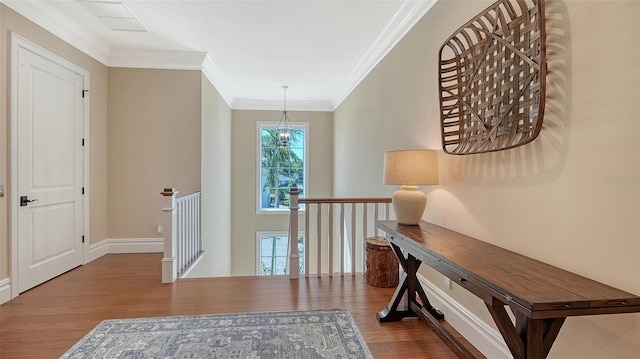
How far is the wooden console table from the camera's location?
1.00 metres

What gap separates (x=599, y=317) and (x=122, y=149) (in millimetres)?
4980

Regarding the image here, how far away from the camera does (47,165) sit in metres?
3.16

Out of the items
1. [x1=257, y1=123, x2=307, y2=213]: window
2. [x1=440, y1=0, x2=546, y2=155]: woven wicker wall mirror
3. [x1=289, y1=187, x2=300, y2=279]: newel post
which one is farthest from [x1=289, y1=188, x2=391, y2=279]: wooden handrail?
[x1=257, y1=123, x2=307, y2=213]: window

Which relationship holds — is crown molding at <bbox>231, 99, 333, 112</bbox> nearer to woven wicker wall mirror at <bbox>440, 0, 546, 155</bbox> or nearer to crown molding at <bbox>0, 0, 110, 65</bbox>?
crown molding at <bbox>0, 0, 110, 65</bbox>

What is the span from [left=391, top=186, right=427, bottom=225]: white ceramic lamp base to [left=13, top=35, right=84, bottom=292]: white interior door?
3.43 m

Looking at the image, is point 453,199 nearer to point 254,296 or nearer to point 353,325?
point 353,325

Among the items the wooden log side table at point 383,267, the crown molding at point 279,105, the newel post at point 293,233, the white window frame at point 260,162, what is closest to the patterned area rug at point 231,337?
the wooden log side table at point 383,267

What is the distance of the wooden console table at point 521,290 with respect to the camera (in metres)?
1.00

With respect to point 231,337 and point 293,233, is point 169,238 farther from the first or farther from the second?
point 231,337

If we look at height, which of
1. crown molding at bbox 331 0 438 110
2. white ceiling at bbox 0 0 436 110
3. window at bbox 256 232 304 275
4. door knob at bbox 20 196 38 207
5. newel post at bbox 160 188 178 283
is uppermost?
white ceiling at bbox 0 0 436 110

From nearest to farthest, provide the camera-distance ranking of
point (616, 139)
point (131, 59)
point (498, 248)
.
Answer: point (616, 139) < point (498, 248) < point (131, 59)

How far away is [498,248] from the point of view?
1707 mm

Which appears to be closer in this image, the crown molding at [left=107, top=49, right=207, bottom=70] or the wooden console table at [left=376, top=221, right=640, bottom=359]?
the wooden console table at [left=376, top=221, right=640, bottom=359]

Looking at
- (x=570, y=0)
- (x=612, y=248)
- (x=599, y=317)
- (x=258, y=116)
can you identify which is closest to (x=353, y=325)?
(x=599, y=317)
